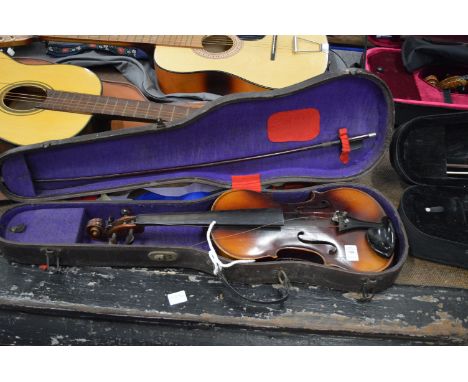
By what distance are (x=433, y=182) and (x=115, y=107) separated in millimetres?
1242

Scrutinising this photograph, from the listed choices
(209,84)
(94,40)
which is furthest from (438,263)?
(94,40)

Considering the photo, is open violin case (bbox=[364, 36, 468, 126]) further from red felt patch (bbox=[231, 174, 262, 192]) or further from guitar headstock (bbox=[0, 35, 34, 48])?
guitar headstock (bbox=[0, 35, 34, 48])

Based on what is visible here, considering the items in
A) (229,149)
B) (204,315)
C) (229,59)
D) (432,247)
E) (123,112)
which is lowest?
(204,315)

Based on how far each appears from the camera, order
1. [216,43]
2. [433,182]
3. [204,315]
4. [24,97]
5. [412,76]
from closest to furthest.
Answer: [204,315]
[433,182]
[24,97]
[412,76]
[216,43]

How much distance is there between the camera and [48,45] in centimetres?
200

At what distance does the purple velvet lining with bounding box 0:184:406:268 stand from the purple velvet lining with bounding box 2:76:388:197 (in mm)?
69

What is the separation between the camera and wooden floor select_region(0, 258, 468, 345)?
4.02 feet

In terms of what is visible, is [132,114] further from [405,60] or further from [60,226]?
[405,60]

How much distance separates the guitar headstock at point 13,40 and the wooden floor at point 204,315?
122cm

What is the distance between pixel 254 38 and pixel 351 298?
131 cm

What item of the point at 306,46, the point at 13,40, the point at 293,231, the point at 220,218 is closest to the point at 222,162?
the point at 220,218

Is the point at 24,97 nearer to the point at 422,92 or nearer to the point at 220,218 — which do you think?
the point at 220,218

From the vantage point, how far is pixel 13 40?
195cm

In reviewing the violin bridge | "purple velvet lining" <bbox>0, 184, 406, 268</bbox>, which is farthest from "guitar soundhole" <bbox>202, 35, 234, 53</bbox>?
"purple velvet lining" <bbox>0, 184, 406, 268</bbox>
